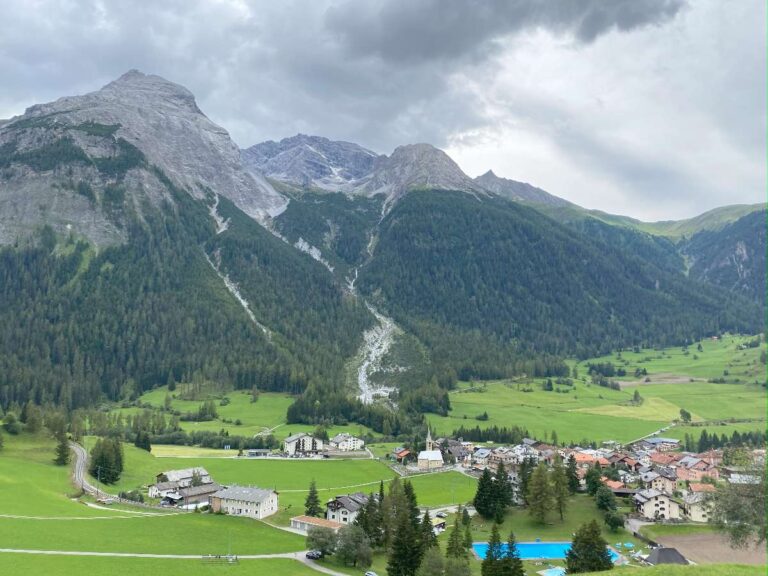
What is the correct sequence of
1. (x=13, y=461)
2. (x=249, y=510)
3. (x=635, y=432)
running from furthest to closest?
(x=635, y=432), (x=13, y=461), (x=249, y=510)

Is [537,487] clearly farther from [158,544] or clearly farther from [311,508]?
[158,544]

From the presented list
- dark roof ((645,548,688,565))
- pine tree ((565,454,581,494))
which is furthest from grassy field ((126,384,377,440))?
dark roof ((645,548,688,565))

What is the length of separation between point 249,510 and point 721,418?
153927 mm

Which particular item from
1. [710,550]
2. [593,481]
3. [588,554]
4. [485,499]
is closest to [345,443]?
[485,499]

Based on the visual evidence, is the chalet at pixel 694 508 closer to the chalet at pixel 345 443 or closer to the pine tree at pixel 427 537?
the pine tree at pixel 427 537

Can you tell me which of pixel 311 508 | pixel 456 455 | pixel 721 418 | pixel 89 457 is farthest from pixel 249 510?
pixel 721 418

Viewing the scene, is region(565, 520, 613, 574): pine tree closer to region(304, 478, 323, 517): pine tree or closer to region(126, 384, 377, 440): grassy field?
region(304, 478, 323, 517): pine tree

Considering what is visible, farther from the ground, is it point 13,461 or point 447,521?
point 13,461

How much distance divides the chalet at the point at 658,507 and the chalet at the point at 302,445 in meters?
75.7

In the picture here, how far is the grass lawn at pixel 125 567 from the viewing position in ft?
213

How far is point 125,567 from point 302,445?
87764 millimetres

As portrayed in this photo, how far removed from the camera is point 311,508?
315ft

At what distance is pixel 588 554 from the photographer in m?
73.3

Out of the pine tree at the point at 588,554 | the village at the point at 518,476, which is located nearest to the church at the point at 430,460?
the village at the point at 518,476
